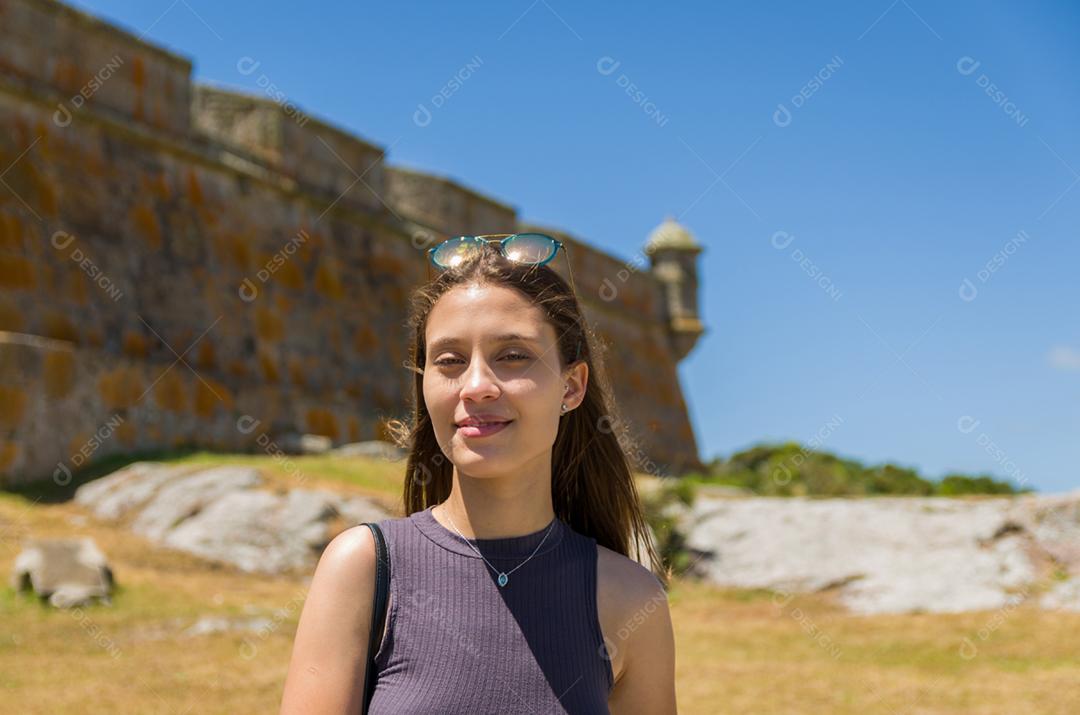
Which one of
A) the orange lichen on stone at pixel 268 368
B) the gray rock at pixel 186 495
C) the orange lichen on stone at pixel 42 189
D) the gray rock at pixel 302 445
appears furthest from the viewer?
the orange lichen on stone at pixel 268 368

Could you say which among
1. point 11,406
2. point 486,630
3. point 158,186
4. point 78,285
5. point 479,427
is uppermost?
point 158,186

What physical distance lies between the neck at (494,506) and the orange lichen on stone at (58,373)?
12.0 m

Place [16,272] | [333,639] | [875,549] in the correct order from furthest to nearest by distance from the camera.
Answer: [16,272] → [875,549] → [333,639]

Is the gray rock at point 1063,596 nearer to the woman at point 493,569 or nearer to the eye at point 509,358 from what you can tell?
the woman at point 493,569

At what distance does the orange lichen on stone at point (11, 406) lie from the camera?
40.5ft

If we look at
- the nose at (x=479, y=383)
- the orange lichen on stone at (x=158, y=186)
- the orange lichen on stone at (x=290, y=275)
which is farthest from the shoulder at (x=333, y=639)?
A: the orange lichen on stone at (x=290, y=275)

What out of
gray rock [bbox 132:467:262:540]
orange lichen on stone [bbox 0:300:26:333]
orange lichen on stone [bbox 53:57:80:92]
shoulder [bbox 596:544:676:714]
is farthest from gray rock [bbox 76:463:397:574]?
shoulder [bbox 596:544:676:714]

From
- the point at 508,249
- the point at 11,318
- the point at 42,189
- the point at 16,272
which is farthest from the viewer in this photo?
the point at 42,189

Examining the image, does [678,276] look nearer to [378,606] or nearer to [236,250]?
[236,250]

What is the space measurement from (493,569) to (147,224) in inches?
591

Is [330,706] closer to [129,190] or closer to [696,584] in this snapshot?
[696,584]

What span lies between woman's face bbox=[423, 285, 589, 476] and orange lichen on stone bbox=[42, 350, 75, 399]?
12.0 m

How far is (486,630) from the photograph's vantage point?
205 cm

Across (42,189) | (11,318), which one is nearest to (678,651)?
(11,318)
